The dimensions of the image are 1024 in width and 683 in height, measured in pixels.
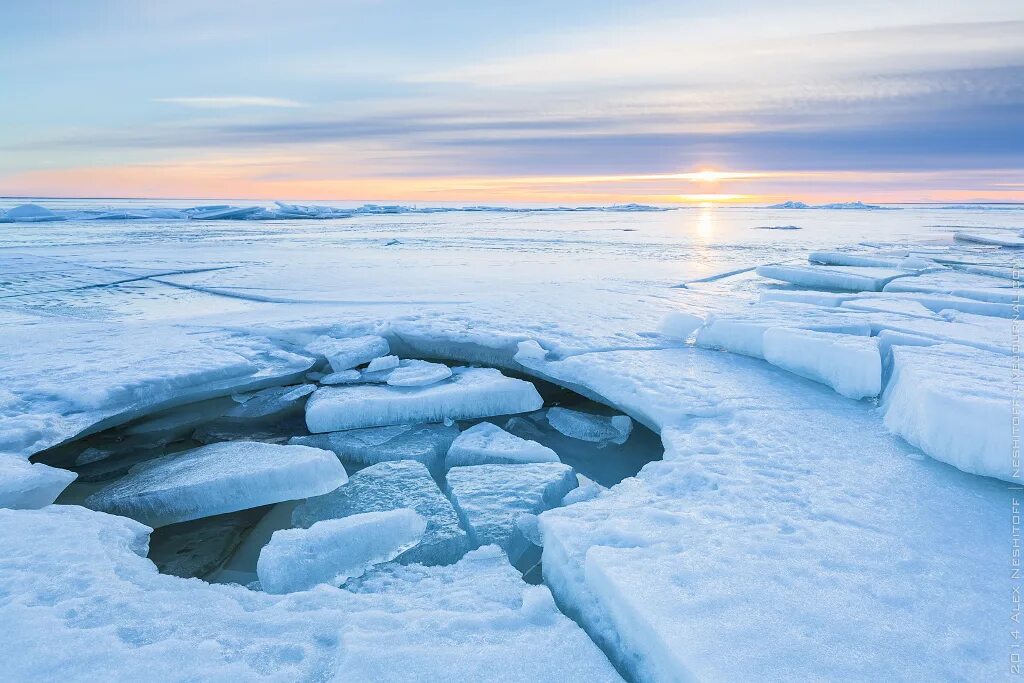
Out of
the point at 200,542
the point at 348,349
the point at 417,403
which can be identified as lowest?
the point at 200,542

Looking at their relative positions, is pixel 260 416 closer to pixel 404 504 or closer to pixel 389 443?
pixel 389 443

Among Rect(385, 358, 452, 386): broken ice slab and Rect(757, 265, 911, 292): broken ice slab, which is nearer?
Rect(385, 358, 452, 386): broken ice slab

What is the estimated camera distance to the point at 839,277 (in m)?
7.03

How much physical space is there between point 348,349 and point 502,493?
2.14 metres

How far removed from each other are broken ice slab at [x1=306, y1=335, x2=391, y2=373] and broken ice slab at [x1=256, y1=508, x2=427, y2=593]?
6.80 ft

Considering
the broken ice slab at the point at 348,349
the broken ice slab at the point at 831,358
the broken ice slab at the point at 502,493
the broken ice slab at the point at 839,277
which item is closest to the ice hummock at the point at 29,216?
the broken ice slab at the point at 348,349

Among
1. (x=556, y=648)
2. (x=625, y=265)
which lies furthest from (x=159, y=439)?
(x=625, y=265)

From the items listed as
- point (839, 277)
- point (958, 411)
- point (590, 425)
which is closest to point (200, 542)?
point (590, 425)

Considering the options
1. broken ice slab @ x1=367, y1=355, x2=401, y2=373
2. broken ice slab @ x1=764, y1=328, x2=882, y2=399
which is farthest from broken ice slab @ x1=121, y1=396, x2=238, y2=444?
broken ice slab @ x1=764, y1=328, x2=882, y2=399

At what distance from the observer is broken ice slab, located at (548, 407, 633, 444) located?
351 centimetres

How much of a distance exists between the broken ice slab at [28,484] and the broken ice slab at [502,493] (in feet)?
5.35

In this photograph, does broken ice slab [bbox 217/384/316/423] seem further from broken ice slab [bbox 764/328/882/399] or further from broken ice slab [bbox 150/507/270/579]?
broken ice slab [bbox 764/328/882/399]

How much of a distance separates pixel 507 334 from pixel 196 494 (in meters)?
2.45

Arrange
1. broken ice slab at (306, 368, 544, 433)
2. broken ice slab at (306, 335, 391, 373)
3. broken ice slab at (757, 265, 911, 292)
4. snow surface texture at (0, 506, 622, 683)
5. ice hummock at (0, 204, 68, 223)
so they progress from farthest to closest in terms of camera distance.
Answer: ice hummock at (0, 204, 68, 223)
broken ice slab at (757, 265, 911, 292)
broken ice slab at (306, 335, 391, 373)
broken ice slab at (306, 368, 544, 433)
snow surface texture at (0, 506, 622, 683)
